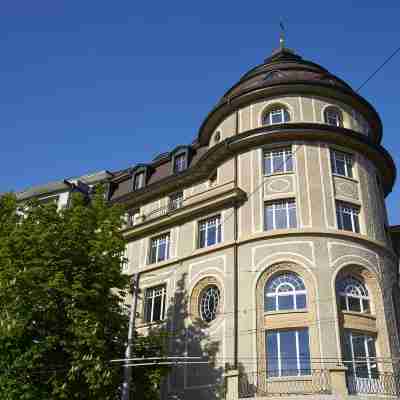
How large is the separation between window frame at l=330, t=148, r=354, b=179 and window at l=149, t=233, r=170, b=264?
10.3 m

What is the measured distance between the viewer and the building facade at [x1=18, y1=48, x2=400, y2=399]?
2089 centimetres

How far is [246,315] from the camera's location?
22.5 metres

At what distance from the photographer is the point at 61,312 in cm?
1942

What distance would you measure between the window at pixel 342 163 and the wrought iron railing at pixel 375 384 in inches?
405

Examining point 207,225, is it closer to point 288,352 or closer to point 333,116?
point 288,352

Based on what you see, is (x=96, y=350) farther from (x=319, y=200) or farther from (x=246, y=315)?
(x=319, y=200)

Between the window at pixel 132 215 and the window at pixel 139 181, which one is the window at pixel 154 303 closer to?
the window at pixel 132 215

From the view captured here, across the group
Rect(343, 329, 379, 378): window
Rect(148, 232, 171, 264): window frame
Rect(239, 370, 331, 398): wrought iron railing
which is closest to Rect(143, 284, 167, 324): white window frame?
Rect(148, 232, 171, 264): window frame

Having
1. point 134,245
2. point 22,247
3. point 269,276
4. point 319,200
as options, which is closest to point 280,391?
point 269,276

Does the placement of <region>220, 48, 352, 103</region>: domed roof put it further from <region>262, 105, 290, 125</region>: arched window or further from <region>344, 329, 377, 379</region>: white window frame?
<region>344, 329, 377, 379</region>: white window frame

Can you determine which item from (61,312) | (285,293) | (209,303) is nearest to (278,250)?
(285,293)

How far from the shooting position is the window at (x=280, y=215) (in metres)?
24.2

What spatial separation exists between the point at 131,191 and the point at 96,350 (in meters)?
17.1

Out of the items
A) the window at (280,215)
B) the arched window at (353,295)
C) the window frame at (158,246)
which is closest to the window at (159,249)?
the window frame at (158,246)
